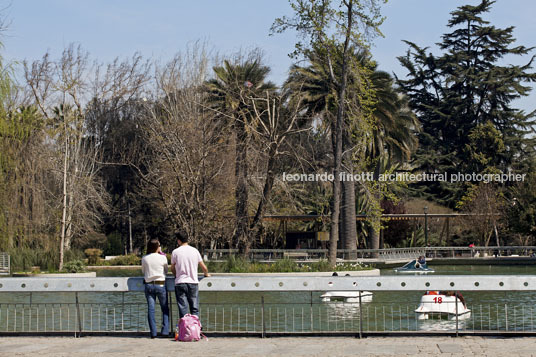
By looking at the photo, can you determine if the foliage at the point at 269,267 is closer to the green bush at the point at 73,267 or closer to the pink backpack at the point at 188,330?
the green bush at the point at 73,267

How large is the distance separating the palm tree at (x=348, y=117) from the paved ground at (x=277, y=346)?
31848mm

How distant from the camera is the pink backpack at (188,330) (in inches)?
466

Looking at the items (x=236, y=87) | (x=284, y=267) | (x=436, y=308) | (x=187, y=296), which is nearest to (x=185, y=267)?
(x=187, y=296)

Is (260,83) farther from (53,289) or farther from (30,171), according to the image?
(53,289)

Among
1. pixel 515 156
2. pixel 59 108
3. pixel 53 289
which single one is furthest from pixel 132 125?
pixel 53 289

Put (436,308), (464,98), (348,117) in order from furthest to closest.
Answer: (464,98), (348,117), (436,308)

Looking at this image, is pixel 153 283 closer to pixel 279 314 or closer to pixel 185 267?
pixel 185 267

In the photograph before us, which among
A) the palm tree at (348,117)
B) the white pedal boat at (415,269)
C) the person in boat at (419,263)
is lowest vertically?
the white pedal boat at (415,269)

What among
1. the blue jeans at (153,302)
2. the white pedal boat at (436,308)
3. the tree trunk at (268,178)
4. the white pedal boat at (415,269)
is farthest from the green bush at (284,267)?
the blue jeans at (153,302)

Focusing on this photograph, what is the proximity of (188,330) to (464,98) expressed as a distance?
6607 centimetres

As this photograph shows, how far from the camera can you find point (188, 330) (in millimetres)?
11844

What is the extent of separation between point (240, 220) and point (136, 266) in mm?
10813

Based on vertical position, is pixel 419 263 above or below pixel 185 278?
below

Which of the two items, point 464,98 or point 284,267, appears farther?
point 464,98
